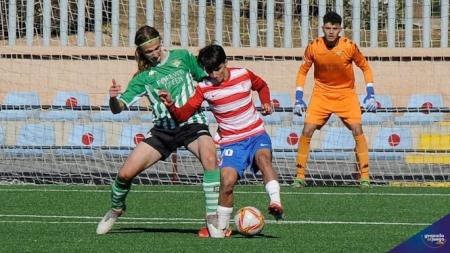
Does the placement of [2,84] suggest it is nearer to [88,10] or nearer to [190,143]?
[88,10]

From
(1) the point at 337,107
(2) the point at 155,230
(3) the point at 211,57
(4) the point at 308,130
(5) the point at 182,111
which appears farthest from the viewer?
(4) the point at 308,130

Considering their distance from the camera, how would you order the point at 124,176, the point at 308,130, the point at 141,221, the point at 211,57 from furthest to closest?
the point at 308,130 → the point at 141,221 → the point at 124,176 → the point at 211,57

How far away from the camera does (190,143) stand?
9.38 meters

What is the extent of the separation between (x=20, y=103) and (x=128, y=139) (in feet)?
5.86

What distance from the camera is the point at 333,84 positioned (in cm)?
1377

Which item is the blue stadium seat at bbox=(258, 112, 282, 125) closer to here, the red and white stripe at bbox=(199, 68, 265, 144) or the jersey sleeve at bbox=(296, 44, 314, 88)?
the jersey sleeve at bbox=(296, 44, 314, 88)

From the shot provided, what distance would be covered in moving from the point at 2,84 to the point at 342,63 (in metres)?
5.84

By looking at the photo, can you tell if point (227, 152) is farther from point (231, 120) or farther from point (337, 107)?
point (337, 107)

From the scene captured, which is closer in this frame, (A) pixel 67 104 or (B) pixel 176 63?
(B) pixel 176 63

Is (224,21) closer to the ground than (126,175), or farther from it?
farther from it

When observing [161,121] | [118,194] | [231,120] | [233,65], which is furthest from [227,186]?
[233,65]

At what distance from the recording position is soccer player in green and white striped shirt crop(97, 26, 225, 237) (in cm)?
927

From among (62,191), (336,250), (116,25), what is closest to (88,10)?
(116,25)

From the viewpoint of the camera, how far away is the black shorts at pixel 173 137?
9.38 metres
